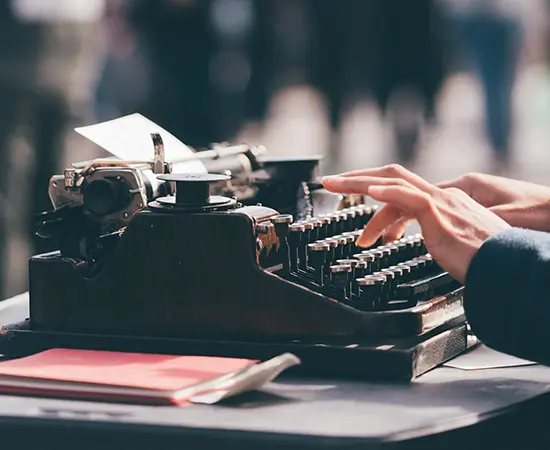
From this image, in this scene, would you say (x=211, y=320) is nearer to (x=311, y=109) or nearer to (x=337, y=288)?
(x=337, y=288)

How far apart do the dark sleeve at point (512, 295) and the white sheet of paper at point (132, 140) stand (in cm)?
65

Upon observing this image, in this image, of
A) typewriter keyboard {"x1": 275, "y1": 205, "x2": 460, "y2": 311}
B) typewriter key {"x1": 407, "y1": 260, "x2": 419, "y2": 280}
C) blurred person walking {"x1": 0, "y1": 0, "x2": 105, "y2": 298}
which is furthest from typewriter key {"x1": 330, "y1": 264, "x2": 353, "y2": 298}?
blurred person walking {"x1": 0, "y1": 0, "x2": 105, "y2": 298}

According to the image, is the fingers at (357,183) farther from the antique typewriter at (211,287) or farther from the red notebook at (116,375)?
the red notebook at (116,375)

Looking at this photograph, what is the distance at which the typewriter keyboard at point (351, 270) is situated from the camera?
2.05 m

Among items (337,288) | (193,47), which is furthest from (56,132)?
(337,288)

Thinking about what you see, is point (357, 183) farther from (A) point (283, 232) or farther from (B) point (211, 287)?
(B) point (211, 287)

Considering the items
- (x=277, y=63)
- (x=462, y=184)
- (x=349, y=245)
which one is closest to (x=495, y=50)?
(x=277, y=63)

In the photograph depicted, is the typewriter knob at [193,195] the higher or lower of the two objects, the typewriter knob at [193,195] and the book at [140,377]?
the higher

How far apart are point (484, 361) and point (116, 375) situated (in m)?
0.57

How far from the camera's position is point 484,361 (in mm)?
2068

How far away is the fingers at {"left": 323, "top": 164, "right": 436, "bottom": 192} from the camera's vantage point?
213 cm

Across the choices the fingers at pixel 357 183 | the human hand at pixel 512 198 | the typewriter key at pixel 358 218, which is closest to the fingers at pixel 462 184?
the human hand at pixel 512 198

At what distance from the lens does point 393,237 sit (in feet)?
7.61

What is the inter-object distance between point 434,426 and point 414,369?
0.26 m
